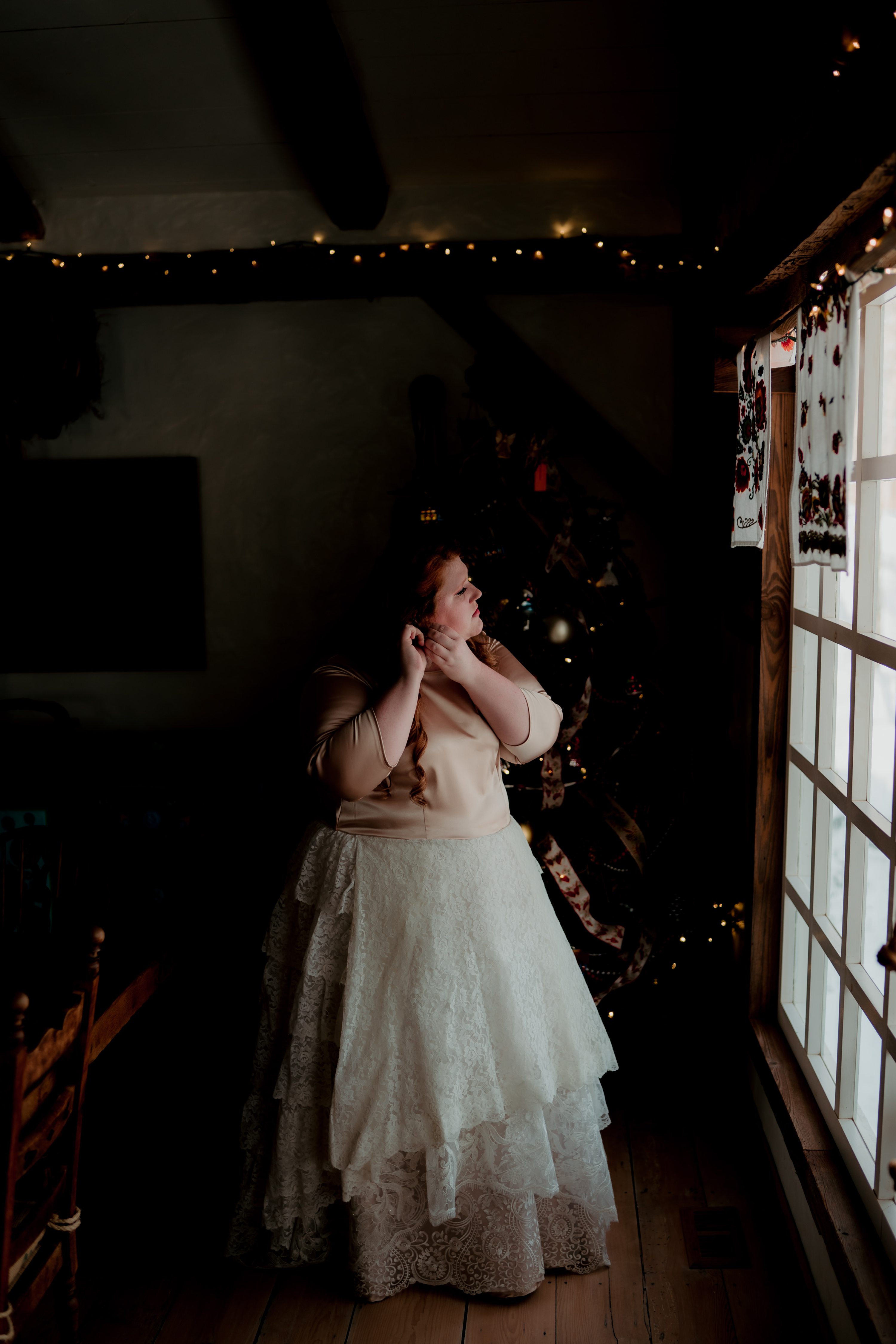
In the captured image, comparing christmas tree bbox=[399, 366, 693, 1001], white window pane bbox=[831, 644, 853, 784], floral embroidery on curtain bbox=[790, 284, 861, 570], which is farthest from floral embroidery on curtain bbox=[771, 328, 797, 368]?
white window pane bbox=[831, 644, 853, 784]

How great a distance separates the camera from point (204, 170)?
2.98m

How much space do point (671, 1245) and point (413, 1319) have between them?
2.04 ft

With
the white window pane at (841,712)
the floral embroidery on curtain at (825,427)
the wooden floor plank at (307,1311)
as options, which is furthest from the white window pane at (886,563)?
the wooden floor plank at (307,1311)

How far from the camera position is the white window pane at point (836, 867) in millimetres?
1931

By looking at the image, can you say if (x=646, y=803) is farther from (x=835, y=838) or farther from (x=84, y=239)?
(x=84, y=239)

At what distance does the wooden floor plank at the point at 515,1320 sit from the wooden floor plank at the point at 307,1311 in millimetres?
269

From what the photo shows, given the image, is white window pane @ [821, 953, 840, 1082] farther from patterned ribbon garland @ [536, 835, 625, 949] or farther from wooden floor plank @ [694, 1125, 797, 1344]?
patterned ribbon garland @ [536, 835, 625, 949]

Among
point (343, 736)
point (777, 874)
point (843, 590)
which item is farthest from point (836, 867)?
point (343, 736)

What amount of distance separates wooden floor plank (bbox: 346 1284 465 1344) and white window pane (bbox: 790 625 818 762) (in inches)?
58.0

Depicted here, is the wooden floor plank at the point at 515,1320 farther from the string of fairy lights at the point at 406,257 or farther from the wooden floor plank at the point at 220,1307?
the string of fairy lights at the point at 406,257

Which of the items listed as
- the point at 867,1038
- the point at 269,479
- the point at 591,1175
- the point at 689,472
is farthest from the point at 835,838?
the point at 269,479

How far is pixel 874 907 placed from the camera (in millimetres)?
1755

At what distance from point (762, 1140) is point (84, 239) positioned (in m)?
3.57

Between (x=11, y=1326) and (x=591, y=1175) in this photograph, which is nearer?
(x=11, y=1326)
